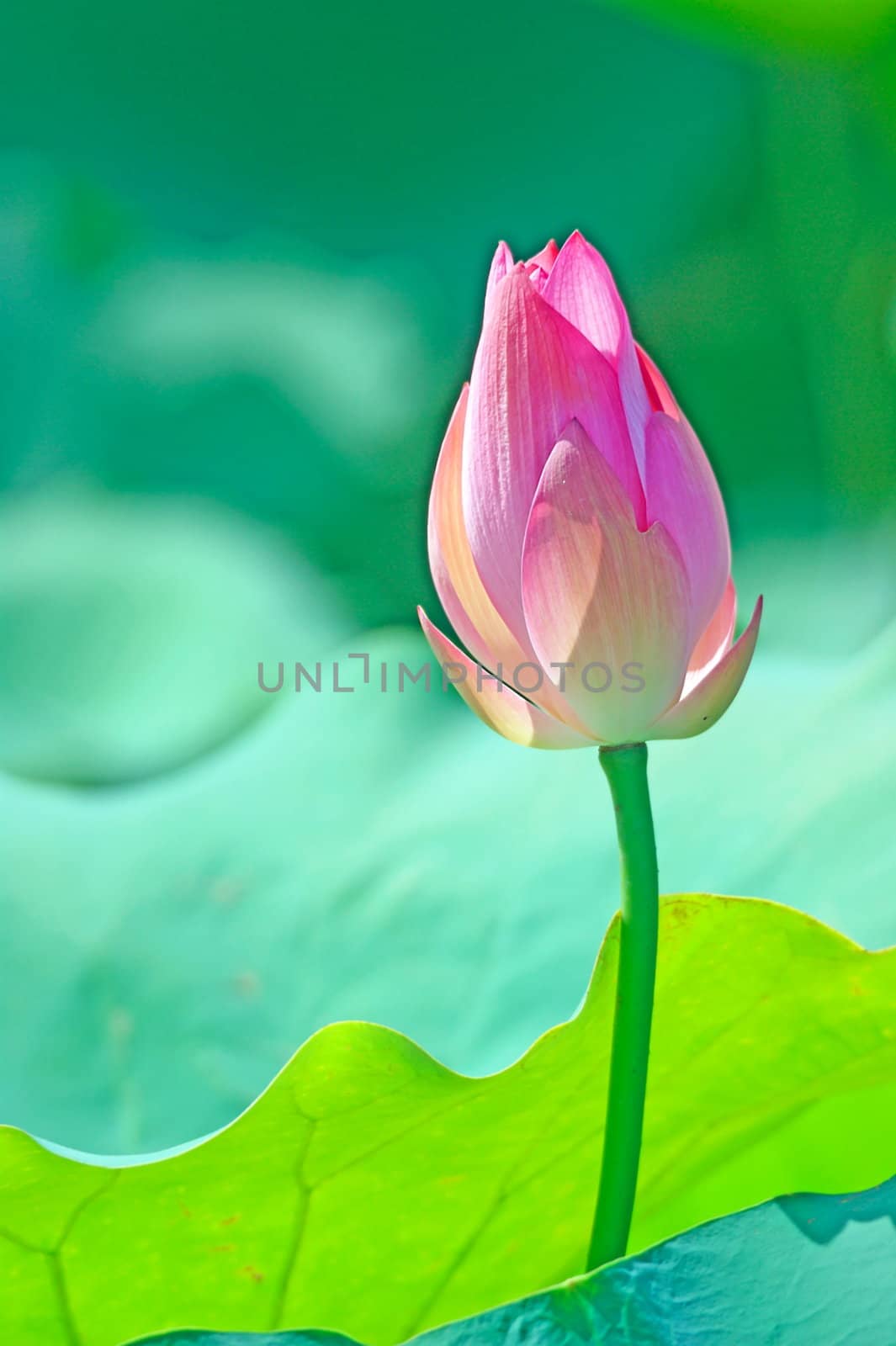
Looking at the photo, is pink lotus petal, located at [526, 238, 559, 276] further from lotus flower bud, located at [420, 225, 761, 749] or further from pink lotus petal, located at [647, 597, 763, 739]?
pink lotus petal, located at [647, 597, 763, 739]

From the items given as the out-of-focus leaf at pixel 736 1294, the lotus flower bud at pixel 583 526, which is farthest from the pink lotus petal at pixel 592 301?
the out-of-focus leaf at pixel 736 1294

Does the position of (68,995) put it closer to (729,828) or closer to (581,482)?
(729,828)

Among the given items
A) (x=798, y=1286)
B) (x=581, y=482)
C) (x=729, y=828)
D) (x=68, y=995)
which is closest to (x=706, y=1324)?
(x=798, y=1286)

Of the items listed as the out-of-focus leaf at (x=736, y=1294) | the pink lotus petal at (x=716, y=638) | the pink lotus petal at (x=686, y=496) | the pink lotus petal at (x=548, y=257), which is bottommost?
the out-of-focus leaf at (x=736, y=1294)

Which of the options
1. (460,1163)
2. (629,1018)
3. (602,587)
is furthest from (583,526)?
(460,1163)

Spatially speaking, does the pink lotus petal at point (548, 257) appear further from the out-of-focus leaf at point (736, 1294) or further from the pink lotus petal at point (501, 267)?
the out-of-focus leaf at point (736, 1294)
